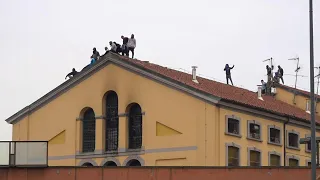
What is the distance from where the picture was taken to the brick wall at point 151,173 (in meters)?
42.0

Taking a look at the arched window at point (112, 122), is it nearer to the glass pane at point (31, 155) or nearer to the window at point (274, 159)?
the window at point (274, 159)

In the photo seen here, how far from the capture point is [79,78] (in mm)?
59625

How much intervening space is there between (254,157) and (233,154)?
2.96 metres

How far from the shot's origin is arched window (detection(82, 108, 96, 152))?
191 ft

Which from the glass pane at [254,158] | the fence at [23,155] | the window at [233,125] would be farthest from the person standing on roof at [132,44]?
the fence at [23,155]

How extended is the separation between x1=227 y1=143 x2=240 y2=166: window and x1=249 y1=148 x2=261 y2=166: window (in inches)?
66.0

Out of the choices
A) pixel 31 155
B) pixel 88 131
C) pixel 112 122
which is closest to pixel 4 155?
pixel 31 155

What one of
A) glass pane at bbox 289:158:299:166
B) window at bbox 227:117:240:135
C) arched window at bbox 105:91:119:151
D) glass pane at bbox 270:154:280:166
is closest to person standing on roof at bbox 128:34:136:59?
arched window at bbox 105:91:119:151

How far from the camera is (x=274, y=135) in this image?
59.4 m

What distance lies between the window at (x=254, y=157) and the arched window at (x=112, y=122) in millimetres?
9328

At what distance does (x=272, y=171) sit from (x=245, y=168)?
1.40 meters

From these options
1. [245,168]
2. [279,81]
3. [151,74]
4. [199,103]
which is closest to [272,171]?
[245,168]

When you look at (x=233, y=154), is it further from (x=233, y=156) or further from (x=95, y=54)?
(x=95, y=54)

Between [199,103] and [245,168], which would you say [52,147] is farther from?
[245,168]
